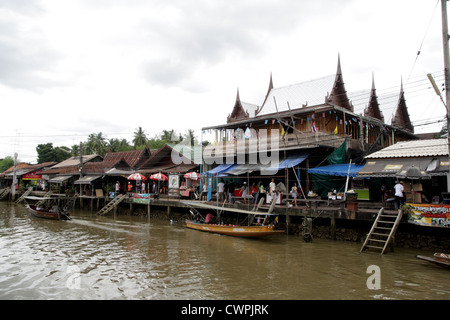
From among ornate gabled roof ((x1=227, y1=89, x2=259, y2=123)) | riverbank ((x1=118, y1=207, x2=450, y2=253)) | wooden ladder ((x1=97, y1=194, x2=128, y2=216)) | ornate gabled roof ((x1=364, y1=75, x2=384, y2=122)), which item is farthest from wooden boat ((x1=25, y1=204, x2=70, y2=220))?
ornate gabled roof ((x1=364, y1=75, x2=384, y2=122))

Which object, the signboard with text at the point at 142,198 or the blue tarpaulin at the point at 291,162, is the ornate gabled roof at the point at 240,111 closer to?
the blue tarpaulin at the point at 291,162

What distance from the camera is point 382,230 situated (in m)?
13.2

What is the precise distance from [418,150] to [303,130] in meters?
7.39

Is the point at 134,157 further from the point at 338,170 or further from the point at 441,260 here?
the point at 441,260

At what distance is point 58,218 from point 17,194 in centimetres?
2408

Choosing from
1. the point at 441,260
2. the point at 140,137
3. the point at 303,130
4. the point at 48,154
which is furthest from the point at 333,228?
the point at 48,154

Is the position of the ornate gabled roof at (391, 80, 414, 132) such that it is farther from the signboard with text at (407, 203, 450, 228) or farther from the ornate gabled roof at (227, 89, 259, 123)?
the signboard with text at (407, 203, 450, 228)

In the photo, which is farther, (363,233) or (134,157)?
(134,157)

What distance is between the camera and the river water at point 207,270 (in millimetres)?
8281

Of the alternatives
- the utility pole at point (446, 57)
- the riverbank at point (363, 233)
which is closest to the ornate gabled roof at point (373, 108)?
the riverbank at point (363, 233)

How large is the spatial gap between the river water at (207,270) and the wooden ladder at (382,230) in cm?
48

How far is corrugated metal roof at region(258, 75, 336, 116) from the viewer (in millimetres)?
21953

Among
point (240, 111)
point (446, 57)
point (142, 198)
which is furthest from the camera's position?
point (240, 111)

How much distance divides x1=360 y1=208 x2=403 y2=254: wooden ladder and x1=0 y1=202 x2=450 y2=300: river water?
48 cm
